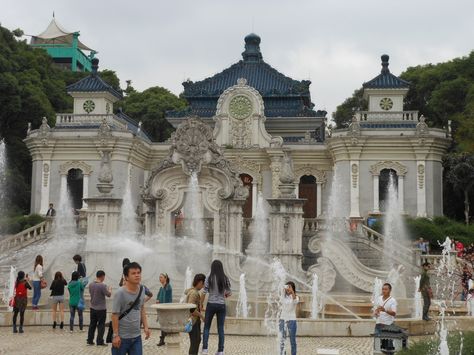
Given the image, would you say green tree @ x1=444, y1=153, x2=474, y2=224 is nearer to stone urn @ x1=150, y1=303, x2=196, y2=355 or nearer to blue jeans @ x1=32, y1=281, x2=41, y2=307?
blue jeans @ x1=32, y1=281, x2=41, y2=307

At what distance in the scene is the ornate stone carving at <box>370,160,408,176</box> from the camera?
3778 cm

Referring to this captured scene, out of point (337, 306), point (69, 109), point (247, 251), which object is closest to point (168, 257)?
point (247, 251)

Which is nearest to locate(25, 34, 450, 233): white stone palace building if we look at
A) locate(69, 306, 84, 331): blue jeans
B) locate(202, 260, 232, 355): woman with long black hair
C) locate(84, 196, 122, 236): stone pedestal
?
locate(84, 196, 122, 236): stone pedestal

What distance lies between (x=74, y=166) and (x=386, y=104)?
58.7 ft

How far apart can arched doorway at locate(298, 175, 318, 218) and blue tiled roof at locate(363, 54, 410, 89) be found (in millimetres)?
6256

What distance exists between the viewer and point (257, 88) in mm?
45938

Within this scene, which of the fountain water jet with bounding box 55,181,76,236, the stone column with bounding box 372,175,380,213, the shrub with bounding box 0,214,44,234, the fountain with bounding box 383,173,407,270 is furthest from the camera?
the stone column with bounding box 372,175,380,213

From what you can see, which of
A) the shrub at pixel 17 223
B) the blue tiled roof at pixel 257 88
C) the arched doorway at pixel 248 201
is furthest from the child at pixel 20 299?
the blue tiled roof at pixel 257 88

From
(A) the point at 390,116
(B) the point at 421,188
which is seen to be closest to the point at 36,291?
(B) the point at 421,188

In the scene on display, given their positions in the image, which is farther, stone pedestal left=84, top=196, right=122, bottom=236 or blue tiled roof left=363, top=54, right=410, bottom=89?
blue tiled roof left=363, top=54, right=410, bottom=89

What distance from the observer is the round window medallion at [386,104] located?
1563 inches

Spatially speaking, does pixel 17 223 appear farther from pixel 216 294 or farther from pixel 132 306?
pixel 132 306

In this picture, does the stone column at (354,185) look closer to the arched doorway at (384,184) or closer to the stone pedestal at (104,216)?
the arched doorway at (384,184)

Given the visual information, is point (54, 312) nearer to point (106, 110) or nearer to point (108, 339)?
point (108, 339)
